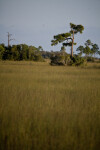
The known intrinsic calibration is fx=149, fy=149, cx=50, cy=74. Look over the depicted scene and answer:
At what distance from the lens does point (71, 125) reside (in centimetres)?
328

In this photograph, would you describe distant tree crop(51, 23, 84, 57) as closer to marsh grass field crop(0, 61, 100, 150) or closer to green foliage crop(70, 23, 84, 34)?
green foliage crop(70, 23, 84, 34)

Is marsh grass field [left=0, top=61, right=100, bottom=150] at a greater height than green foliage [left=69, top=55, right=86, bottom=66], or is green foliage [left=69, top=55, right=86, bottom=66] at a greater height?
green foliage [left=69, top=55, right=86, bottom=66]

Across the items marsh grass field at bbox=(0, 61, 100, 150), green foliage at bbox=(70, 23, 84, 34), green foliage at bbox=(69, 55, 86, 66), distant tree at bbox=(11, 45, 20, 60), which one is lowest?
marsh grass field at bbox=(0, 61, 100, 150)

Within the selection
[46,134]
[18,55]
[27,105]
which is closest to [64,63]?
[18,55]

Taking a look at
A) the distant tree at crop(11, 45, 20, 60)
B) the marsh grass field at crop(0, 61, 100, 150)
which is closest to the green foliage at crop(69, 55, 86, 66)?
the distant tree at crop(11, 45, 20, 60)

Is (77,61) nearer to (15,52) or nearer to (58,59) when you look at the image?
(58,59)

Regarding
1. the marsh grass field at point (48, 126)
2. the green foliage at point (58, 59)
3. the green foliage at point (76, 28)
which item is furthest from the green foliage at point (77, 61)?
the marsh grass field at point (48, 126)

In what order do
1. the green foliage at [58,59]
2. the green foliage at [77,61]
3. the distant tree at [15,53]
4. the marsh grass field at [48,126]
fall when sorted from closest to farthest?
the marsh grass field at [48,126] → the green foliage at [58,59] → the green foliage at [77,61] → the distant tree at [15,53]

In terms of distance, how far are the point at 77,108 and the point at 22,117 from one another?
5.25ft

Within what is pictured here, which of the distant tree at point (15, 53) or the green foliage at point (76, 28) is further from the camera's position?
the distant tree at point (15, 53)

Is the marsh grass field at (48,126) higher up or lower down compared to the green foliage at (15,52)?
lower down

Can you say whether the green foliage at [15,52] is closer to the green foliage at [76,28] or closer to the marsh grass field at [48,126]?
the green foliage at [76,28]

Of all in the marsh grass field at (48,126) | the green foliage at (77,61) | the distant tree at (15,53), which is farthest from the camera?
Answer: the distant tree at (15,53)

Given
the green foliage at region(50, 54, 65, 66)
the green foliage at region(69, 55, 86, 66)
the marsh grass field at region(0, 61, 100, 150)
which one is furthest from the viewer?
the green foliage at region(69, 55, 86, 66)
